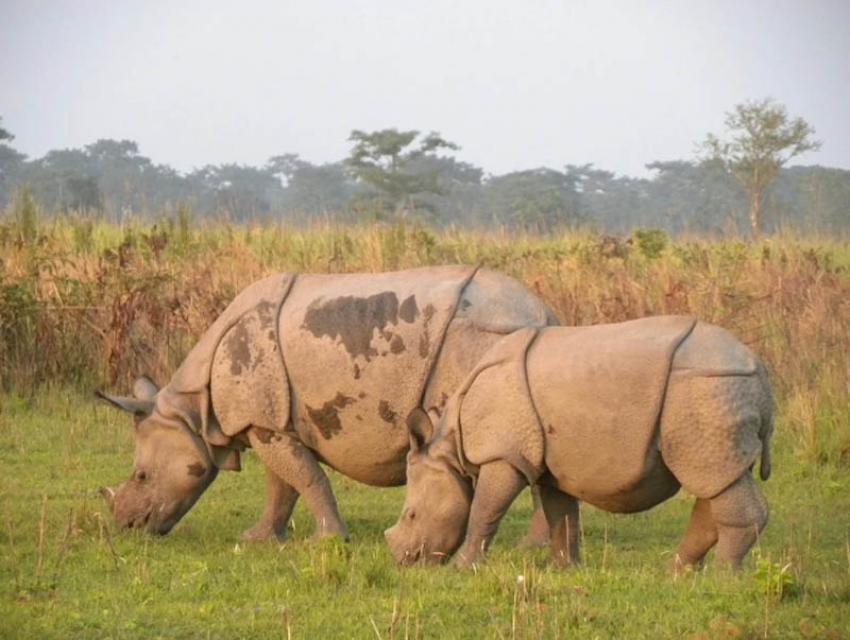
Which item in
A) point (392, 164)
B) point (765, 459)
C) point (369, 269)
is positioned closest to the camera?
point (765, 459)

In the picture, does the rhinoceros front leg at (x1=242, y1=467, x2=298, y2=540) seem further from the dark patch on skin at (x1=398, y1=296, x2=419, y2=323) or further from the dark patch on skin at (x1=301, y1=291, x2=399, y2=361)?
the dark patch on skin at (x1=398, y1=296, x2=419, y2=323)

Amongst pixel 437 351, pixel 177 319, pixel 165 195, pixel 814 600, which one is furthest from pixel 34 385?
pixel 165 195

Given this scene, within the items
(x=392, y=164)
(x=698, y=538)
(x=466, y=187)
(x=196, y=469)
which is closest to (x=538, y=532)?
(x=698, y=538)

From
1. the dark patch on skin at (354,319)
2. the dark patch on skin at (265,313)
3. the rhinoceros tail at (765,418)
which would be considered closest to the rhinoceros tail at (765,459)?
the rhinoceros tail at (765,418)

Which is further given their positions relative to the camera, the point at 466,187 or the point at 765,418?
the point at 466,187

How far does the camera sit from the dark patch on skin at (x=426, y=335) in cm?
873

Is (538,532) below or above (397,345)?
below

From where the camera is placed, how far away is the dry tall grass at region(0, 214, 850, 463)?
1409cm

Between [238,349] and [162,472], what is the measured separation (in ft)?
3.00

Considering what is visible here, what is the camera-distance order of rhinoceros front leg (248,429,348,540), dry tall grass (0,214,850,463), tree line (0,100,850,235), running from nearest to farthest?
rhinoceros front leg (248,429,348,540) < dry tall grass (0,214,850,463) < tree line (0,100,850,235)

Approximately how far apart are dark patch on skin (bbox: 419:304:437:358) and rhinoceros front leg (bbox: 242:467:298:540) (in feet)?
4.35

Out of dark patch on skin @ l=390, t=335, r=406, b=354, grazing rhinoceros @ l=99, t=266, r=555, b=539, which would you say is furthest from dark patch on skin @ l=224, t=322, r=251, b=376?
dark patch on skin @ l=390, t=335, r=406, b=354

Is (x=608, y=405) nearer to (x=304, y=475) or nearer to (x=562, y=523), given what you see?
(x=562, y=523)

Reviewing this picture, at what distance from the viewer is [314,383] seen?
896cm
